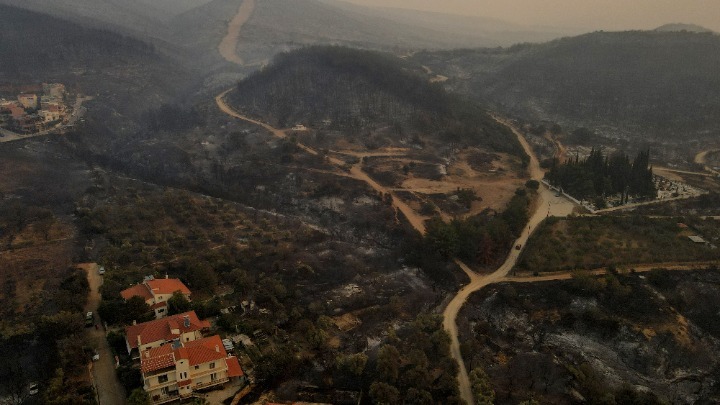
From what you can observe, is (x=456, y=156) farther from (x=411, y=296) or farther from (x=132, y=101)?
(x=132, y=101)

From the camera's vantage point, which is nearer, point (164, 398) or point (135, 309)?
point (164, 398)

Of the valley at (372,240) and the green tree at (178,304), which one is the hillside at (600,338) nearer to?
the valley at (372,240)

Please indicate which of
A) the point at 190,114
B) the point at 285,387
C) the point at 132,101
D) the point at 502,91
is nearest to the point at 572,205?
the point at 285,387

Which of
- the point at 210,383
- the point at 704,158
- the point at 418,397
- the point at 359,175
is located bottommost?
the point at 210,383

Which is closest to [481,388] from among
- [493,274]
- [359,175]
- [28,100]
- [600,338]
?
[600,338]

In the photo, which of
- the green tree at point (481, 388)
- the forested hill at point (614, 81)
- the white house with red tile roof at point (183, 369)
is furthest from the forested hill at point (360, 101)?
the white house with red tile roof at point (183, 369)

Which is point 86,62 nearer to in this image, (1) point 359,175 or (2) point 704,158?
(1) point 359,175

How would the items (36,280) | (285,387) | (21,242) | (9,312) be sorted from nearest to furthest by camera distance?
1. (285,387)
2. (9,312)
3. (36,280)
4. (21,242)
